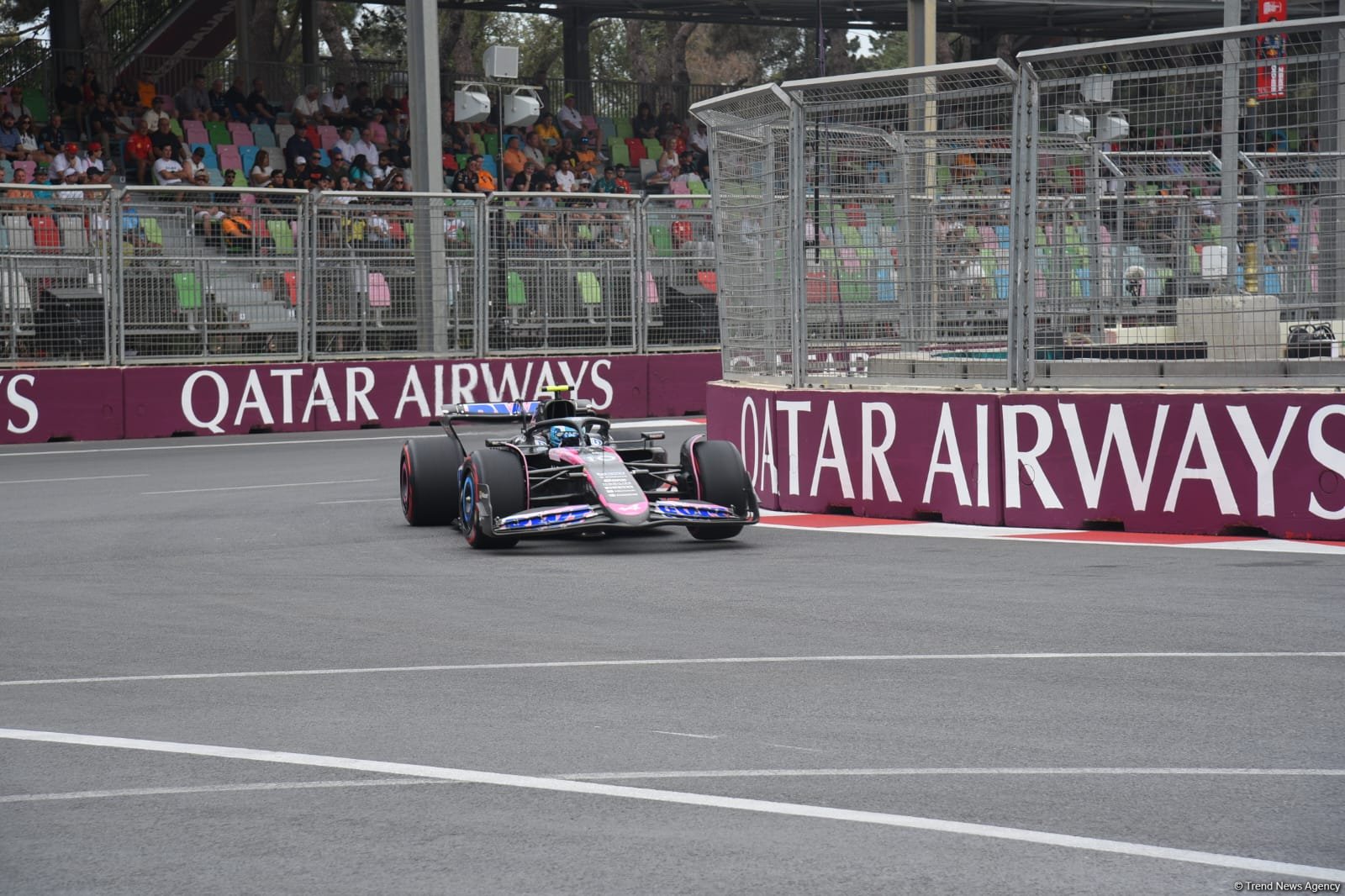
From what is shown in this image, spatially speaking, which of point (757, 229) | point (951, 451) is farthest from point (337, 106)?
point (951, 451)

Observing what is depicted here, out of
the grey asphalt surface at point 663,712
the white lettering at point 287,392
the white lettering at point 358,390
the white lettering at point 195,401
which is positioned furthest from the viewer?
the white lettering at point 358,390

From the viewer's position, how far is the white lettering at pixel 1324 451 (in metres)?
9.88

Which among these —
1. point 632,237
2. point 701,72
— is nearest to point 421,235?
point 632,237

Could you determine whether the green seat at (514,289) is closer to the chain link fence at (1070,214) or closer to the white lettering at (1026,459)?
the chain link fence at (1070,214)

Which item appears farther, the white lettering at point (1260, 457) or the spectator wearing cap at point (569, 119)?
the spectator wearing cap at point (569, 119)

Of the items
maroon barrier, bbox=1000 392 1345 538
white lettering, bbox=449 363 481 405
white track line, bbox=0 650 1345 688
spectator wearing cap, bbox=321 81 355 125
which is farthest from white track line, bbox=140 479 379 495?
spectator wearing cap, bbox=321 81 355 125

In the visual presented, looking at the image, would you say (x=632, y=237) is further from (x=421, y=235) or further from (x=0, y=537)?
(x=0, y=537)

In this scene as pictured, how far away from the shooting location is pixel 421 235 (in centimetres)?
2009

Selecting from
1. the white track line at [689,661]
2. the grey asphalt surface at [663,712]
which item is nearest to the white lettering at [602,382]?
the grey asphalt surface at [663,712]

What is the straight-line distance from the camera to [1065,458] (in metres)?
10.8

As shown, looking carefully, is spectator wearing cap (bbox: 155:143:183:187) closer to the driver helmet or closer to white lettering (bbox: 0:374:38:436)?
white lettering (bbox: 0:374:38:436)

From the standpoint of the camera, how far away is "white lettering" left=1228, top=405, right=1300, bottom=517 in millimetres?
10078

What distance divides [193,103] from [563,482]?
17.9 m

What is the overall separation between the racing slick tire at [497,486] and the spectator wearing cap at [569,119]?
21702 millimetres
